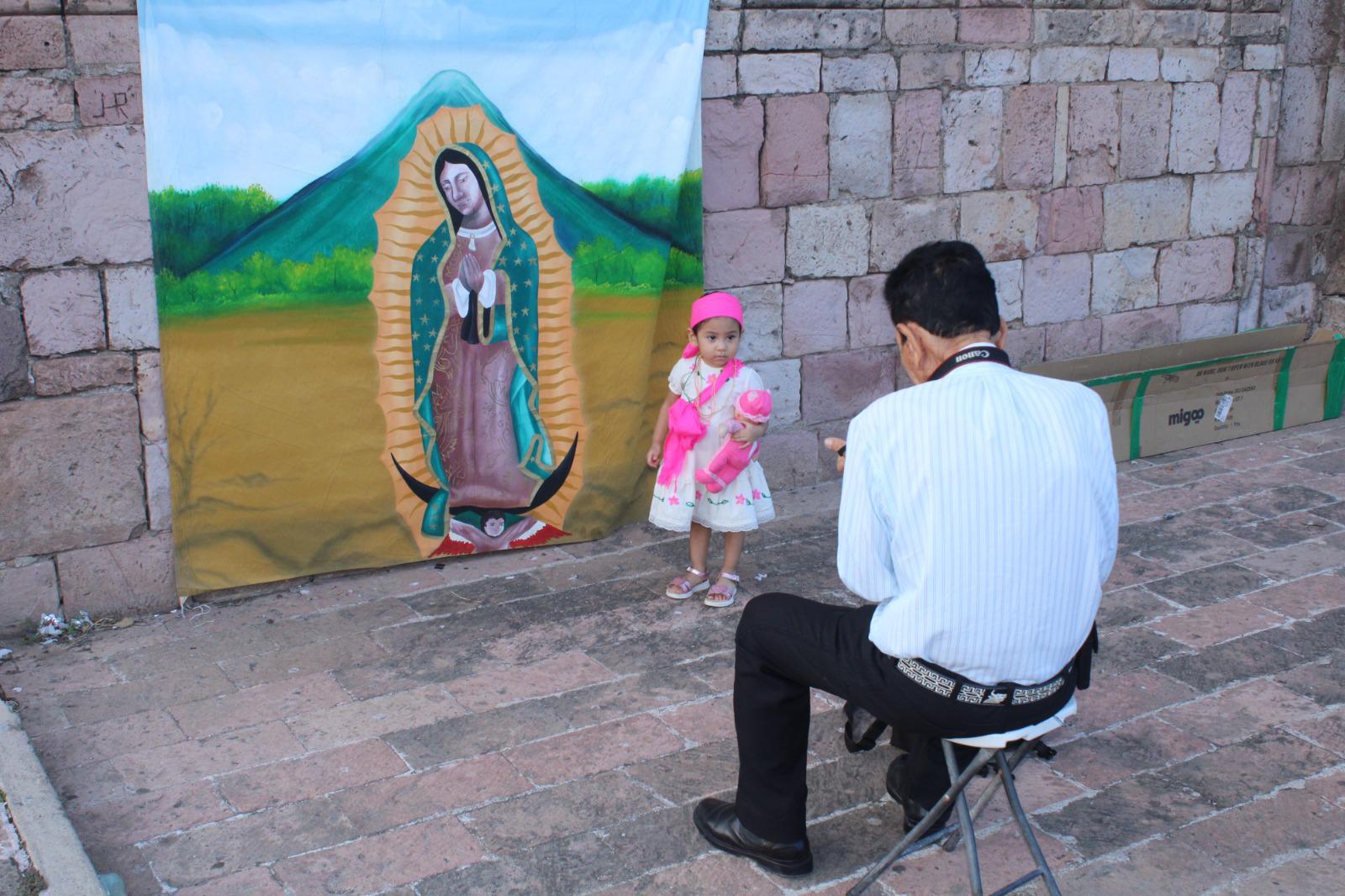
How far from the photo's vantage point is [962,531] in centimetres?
259

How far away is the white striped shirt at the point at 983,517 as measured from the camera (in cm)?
259

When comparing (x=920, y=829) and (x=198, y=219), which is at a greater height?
(x=198, y=219)

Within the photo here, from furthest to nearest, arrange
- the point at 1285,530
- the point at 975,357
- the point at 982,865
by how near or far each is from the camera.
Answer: the point at 1285,530
the point at 982,865
the point at 975,357

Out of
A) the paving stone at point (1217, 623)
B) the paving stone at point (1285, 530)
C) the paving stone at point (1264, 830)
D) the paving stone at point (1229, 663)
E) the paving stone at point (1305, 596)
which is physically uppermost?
the paving stone at point (1285, 530)

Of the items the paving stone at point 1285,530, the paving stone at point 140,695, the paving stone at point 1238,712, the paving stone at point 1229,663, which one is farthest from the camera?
the paving stone at point 1285,530

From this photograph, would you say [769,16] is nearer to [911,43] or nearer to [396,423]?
[911,43]

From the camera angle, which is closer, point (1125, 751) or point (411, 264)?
point (1125, 751)

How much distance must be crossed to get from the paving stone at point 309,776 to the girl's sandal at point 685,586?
1.52 meters

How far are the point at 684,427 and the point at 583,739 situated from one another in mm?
1389

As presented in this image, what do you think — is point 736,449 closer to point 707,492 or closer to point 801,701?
point 707,492

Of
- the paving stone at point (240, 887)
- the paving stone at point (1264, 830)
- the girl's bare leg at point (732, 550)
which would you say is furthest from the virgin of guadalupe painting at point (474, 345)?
the paving stone at point (1264, 830)

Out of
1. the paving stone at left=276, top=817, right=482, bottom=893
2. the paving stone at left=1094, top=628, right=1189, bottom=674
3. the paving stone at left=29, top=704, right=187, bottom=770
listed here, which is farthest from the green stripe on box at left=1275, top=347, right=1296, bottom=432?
the paving stone at left=29, top=704, right=187, bottom=770

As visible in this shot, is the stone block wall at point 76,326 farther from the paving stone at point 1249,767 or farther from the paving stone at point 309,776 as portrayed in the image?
the paving stone at point 1249,767

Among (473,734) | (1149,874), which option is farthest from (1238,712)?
(473,734)
